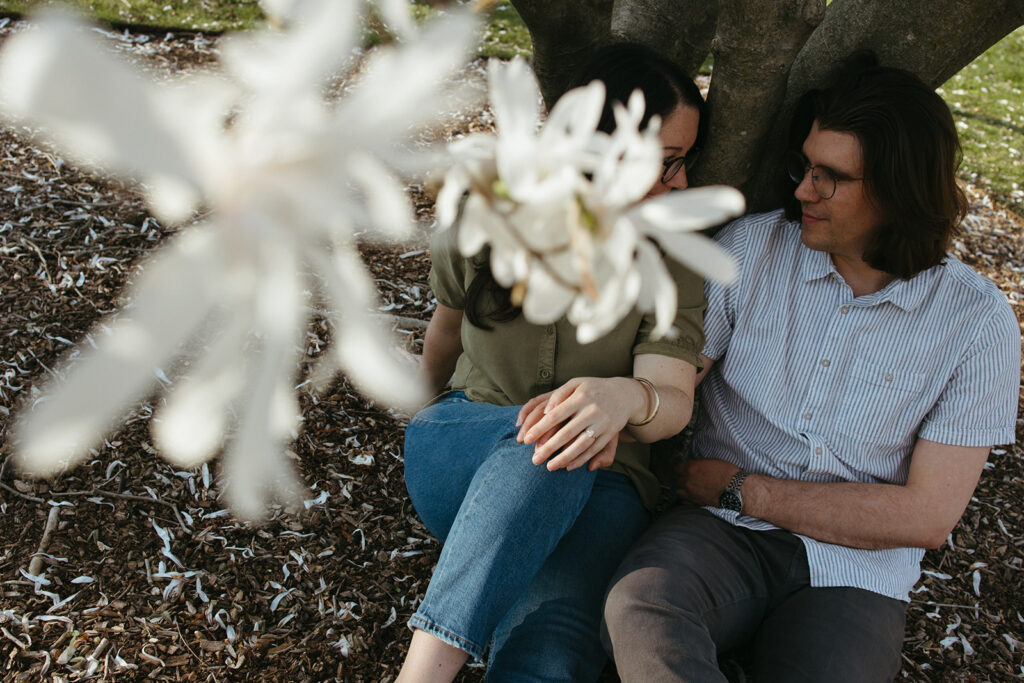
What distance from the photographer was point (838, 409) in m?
1.88

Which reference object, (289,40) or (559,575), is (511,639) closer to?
(559,575)

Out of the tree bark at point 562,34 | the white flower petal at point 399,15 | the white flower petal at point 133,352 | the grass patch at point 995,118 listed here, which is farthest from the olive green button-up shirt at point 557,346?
the grass patch at point 995,118

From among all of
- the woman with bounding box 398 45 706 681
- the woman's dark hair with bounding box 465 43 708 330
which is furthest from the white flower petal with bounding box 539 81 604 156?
the woman's dark hair with bounding box 465 43 708 330

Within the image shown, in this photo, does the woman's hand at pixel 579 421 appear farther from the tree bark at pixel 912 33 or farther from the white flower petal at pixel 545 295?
the white flower petal at pixel 545 295

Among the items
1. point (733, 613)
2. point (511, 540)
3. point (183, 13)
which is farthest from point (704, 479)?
point (183, 13)

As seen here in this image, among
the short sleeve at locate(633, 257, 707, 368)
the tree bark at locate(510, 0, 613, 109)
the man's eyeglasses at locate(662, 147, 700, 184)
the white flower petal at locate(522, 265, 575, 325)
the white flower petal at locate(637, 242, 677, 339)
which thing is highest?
the white flower petal at locate(637, 242, 677, 339)

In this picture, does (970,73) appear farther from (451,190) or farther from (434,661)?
(451,190)

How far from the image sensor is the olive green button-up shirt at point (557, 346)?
1.77 metres

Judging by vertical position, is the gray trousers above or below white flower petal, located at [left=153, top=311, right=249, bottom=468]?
below

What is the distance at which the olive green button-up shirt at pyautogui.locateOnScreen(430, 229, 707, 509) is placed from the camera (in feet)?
5.80

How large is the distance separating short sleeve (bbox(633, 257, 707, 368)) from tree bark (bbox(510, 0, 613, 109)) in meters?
0.50

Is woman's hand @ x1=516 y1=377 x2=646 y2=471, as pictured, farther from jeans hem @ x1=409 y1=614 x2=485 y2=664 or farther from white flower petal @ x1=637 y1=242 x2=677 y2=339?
white flower petal @ x1=637 y1=242 x2=677 y2=339

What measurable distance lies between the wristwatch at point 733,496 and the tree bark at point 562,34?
3.24 ft

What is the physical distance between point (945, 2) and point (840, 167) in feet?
1.50
